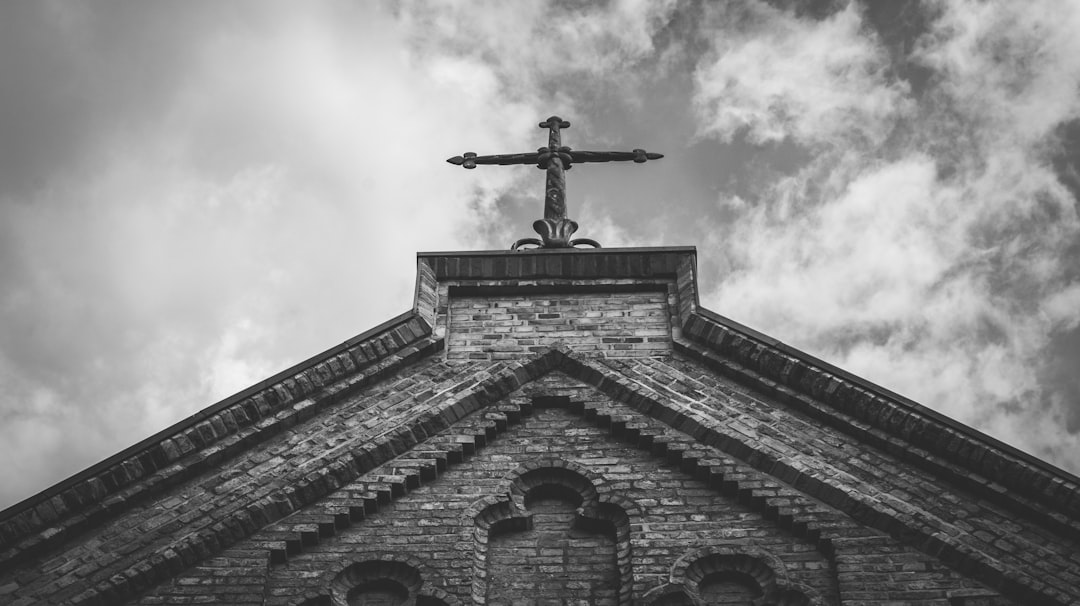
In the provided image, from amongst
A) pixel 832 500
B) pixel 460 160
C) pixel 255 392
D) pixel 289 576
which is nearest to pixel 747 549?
pixel 832 500

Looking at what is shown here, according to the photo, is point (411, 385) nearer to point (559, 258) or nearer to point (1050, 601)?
point (559, 258)

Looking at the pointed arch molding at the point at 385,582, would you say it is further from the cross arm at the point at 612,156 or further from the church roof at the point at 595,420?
the cross arm at the point at 612,156

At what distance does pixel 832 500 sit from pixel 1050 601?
5.47ft

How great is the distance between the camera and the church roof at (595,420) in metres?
10.7

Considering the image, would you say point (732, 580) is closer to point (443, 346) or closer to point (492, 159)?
point (443, 346)

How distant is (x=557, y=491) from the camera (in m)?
11.5

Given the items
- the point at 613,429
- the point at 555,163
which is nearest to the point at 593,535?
the point at 613,429

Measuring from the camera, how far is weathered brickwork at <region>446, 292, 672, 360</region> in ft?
42.0

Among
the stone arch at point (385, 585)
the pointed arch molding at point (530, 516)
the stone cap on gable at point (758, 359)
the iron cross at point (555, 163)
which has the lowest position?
the stone arch at point (385, 585)

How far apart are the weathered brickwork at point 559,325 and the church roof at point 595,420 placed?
Answer: 0.02 meters

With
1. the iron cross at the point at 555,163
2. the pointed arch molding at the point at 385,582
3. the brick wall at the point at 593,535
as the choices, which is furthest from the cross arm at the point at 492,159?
the pointed arch molding at the point at 385,582

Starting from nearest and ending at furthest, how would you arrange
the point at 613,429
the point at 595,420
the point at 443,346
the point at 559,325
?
the point at 613,429 → the point at 595,420 → the point at 443,346 → the point at 559,325

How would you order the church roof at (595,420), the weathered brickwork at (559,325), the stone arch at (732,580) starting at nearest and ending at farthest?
the stone arch at (732,580) < the church roof at (595,420) < the weathered brickwork at (559,325)

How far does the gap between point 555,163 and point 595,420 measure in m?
3.78
